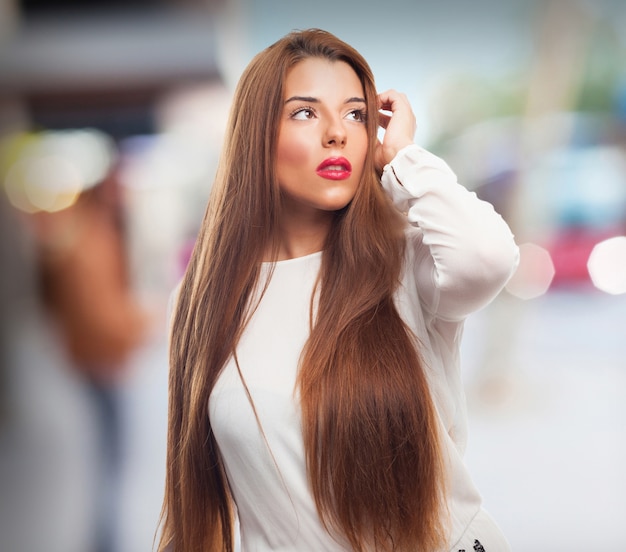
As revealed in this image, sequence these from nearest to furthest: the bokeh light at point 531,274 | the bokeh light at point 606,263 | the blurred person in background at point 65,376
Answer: the blurred person in background at point 65,376
the bokeh light at point 531,274
the bokeh light at point 606,263

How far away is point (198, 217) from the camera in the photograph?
460cm

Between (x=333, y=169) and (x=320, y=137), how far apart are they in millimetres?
55

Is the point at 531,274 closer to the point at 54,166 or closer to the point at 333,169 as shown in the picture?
the point at 54,166

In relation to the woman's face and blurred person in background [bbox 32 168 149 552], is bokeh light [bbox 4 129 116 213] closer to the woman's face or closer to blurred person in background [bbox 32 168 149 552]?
blurred person in background [bbox 32 168 149 552]

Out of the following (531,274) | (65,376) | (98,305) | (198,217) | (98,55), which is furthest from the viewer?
(198,217)

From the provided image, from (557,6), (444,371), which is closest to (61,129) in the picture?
(557,6)

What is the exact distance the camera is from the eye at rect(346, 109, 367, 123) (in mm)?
1227

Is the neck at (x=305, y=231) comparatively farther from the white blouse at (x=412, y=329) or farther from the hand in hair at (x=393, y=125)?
the hand in hair at (x=393, y=125)

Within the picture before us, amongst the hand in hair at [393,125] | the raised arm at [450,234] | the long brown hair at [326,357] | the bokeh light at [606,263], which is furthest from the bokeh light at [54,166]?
the bokeh light at [606,263]

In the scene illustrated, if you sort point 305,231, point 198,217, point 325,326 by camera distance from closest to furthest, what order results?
1. point 325,326
2. point 305,231
3. point 198,217

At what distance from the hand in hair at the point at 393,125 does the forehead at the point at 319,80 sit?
68 mm

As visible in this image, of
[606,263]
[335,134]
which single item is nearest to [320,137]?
[335,134]

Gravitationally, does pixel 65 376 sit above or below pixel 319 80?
below

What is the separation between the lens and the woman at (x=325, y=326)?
109cm
